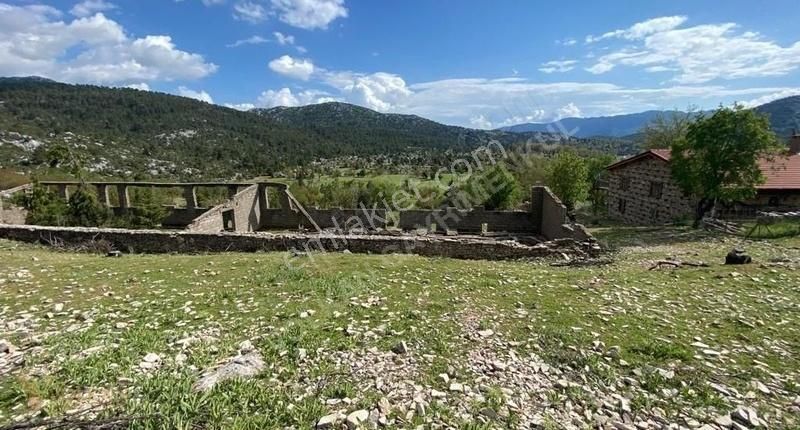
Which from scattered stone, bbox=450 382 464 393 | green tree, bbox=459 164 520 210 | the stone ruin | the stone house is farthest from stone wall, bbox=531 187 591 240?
green tree, bbox=459 164 520 210

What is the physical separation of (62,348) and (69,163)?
4004 centimetres

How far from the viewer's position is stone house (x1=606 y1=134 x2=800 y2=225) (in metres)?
24.4

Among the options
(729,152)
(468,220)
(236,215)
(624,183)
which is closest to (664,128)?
(624,183)

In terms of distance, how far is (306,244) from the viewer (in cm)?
1298

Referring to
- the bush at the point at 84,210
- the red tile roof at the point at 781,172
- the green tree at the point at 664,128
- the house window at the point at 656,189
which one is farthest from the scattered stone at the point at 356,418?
the green tree at the point at 664,128

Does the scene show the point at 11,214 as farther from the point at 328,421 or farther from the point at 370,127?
the point at 370,127

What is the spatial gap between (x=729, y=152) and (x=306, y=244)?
2091cm

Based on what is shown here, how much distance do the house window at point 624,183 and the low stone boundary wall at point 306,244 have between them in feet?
75.0

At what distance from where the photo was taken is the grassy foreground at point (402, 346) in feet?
13.0

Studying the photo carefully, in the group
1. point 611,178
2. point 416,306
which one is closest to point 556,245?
point 416,306

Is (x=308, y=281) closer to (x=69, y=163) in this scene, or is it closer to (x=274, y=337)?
(x=274, y=337)

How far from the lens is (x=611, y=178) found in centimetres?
3525

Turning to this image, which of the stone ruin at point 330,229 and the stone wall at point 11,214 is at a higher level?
the stone wall at point 11,214

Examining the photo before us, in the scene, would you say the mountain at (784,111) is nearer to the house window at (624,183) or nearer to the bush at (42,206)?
the house window at (624,183)
